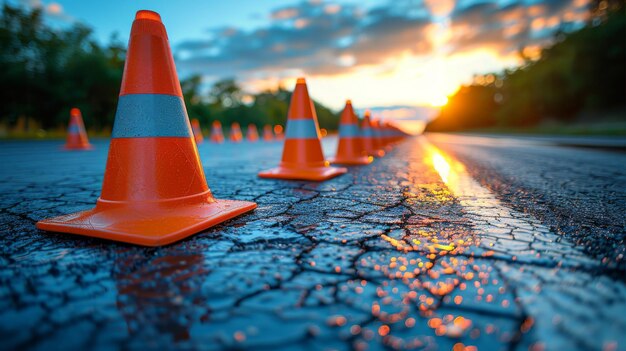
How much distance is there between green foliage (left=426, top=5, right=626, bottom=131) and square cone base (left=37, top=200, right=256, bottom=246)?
33.9 m

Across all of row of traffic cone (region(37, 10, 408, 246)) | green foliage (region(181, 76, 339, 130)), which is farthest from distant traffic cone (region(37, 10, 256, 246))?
green foliage (region(181, 76, 339, 130))

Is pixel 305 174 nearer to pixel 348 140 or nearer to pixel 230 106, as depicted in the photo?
pixel 348 140

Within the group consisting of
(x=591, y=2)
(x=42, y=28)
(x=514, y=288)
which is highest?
(x=591, y=2)

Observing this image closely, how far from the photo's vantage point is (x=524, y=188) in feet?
11.6

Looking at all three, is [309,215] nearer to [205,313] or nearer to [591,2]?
[205,313]

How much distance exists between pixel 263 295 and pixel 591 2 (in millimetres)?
46316

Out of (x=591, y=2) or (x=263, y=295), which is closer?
(x=263, y=295)

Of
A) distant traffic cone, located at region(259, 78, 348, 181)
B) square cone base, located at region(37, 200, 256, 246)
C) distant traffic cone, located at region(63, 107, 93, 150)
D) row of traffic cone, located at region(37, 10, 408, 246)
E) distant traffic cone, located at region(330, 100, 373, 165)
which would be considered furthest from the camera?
distant traffic cone, located at region(63, 107, 93, 150)

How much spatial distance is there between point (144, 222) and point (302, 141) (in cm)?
268

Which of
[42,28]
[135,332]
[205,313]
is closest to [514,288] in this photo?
[205,313]

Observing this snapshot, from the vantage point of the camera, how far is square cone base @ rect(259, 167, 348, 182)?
4.15 metres

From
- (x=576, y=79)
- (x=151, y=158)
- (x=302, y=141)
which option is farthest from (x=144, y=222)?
(x=576, y=79)

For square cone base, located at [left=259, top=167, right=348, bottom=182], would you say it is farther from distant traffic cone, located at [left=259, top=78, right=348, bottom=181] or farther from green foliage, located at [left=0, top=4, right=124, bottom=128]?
green foliage, located at [left=0, top=4, right=124, bottom=128]

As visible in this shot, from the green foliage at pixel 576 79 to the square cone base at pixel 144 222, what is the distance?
111 feet
